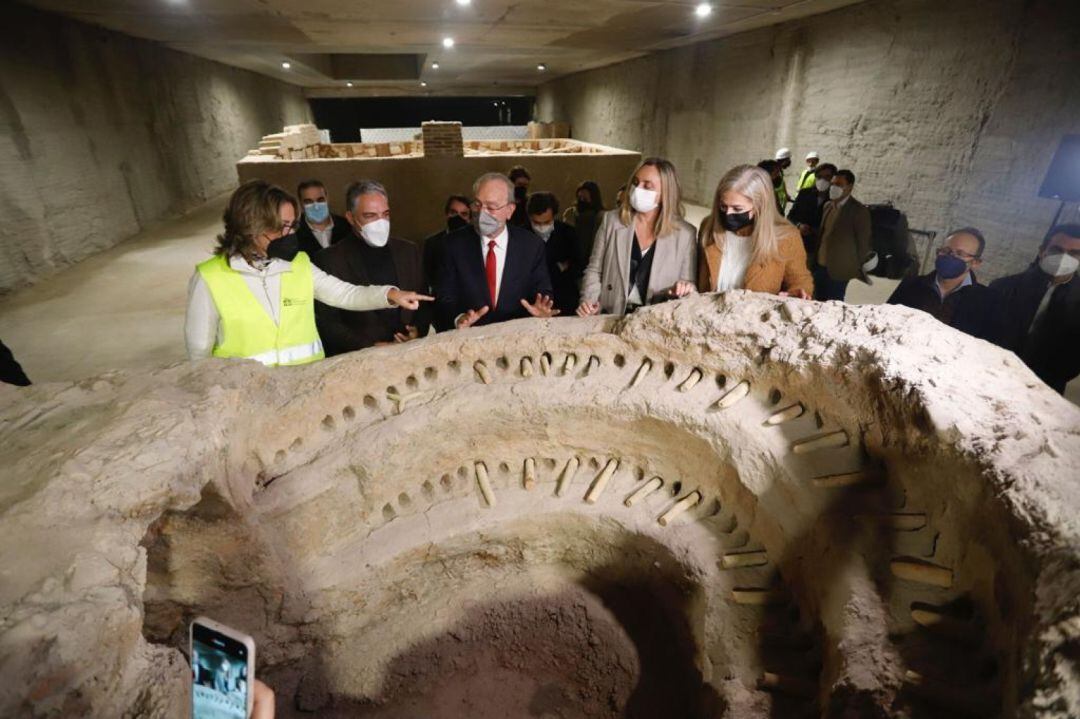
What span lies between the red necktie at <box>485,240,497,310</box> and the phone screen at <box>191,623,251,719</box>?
2621 mm

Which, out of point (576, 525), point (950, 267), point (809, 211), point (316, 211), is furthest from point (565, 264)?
point (809, 211)

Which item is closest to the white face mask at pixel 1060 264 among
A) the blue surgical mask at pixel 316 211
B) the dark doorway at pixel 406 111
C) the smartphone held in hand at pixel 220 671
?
the smartphone held in hand at pixel 220 671

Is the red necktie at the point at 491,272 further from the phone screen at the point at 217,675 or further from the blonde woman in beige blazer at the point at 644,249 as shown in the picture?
the phone screen at the point at 217,675

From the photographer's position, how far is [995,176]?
256 inches

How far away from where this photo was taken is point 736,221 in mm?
3203

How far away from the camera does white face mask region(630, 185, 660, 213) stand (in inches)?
130

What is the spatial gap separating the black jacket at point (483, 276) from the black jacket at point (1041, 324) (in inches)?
110

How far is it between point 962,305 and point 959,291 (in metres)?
0.11

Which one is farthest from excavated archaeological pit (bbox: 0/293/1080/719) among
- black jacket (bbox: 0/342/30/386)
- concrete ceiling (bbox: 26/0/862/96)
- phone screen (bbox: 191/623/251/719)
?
concrete ceiling (bbox: 26/0/862/96)

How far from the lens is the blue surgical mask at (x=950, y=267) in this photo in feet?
11.6

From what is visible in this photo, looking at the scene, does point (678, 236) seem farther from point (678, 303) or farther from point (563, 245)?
point (563, 245)

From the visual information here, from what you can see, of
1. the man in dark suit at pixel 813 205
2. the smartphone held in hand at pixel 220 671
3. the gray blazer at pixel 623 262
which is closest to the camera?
the smartphone held in hand at pixel 220 671

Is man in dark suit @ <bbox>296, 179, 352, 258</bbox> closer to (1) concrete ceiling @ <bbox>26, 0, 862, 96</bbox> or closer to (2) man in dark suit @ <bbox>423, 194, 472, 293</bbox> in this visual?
(2) man in dark suit @ <bbox>423, 194, 472, 293</bbox>

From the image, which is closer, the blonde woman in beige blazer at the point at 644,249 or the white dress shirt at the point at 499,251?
the blonde woman in beige blazer at the point at 644,249
